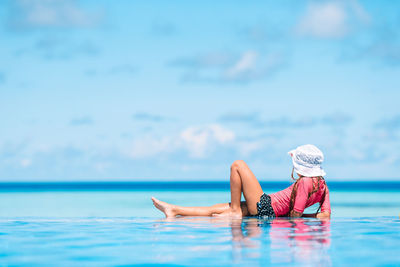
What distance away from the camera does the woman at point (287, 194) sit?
28.7 feet

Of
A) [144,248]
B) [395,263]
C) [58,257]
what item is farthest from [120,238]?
[395,263]

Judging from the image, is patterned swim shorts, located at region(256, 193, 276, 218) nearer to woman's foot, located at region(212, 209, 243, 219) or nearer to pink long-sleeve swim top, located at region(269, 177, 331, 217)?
pink long-sleeve swim top, located at region(269, 177, 331, 217)

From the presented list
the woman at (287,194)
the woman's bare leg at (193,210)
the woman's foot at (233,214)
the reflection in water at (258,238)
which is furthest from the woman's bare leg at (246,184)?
the woman's bare leg at (193,210)

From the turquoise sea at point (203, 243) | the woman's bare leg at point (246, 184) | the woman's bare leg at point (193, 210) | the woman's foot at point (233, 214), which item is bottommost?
the turquoise sea at point (203, 243)

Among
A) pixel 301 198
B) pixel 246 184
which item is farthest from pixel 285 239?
pixel 246 184

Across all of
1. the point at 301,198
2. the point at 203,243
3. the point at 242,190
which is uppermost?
the point at 242,190

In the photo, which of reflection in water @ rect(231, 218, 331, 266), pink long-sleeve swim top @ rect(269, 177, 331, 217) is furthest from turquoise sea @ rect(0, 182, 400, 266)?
pink long-sleeve swim top @ rect(269, 177, 331, 217)

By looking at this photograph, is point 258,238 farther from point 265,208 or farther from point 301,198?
point 265,208

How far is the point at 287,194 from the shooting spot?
9180 millimetres

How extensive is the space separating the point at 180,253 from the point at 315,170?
3.28 metres

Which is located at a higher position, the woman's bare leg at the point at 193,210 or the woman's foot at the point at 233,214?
the woman's bare leg at the point at 193,210

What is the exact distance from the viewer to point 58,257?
20.5 ft

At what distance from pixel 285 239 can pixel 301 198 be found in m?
1.57

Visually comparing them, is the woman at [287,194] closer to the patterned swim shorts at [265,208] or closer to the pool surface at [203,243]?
the patterned swim shorts at [265,208]
